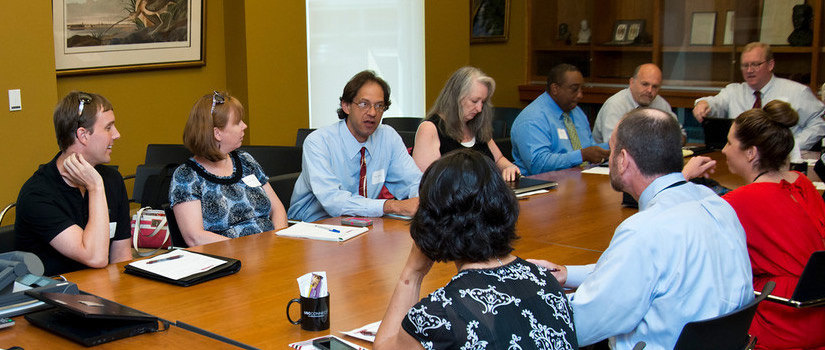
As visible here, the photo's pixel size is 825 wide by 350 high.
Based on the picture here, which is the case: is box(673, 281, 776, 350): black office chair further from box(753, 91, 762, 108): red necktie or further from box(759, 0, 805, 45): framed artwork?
box(759, 0, 805, 45): framed artwork

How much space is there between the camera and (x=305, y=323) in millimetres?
2305

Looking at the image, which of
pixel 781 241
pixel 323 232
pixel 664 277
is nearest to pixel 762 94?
pixel 781 241

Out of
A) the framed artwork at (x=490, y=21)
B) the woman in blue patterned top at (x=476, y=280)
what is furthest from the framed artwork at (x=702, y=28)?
the woman in blue patterned top at (x=476, y=280)

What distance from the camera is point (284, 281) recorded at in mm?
2793

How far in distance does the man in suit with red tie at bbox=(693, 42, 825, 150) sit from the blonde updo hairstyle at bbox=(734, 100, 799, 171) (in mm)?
3338

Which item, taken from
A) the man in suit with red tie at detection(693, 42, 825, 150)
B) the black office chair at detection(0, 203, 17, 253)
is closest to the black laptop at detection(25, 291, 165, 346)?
the black office chair at detection(0, 203, 17, 253)

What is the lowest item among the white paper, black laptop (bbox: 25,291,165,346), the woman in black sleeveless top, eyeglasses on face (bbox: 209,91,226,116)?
black laptop (bbox: 25,291,165,346)

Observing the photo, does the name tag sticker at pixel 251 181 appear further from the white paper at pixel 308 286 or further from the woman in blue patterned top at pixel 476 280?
the woman in blue patterned top at pixel 476 280

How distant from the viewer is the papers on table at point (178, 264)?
9.22 feet

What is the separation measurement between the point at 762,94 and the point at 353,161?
3.80 m

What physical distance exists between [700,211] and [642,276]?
0.26m

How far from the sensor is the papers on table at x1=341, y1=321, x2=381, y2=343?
7.31 ft

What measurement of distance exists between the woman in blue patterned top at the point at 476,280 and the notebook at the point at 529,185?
2466mm

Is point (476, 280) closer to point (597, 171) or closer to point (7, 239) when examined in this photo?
point (7, 239)
